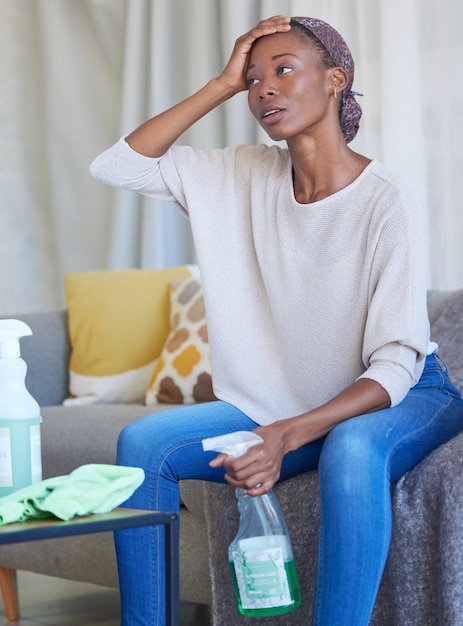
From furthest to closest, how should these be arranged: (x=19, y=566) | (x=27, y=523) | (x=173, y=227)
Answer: (x=173, y=227), (x=19, y=566), (x=27, y=523)

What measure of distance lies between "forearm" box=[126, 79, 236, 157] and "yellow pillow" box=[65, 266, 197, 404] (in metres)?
1.08

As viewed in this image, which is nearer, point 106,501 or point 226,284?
point 106,501

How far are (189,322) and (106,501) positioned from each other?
1.52 m

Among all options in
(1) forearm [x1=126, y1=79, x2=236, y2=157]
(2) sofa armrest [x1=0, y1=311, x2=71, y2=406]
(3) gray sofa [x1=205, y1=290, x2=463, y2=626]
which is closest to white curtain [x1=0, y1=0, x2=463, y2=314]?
(2) sofa armrest [x1=0, y1=311, x2=71, y2=406]

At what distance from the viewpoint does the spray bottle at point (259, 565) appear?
1229mm

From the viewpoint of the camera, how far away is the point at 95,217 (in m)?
4.17

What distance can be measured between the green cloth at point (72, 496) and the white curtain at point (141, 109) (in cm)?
172

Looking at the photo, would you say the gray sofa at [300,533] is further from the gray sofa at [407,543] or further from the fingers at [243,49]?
the fingers at [243,49]

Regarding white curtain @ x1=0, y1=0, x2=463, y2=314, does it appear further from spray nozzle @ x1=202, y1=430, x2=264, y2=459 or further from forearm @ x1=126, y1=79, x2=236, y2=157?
spray nozzle @ x1=202, y1=430, x2=264, y2=459

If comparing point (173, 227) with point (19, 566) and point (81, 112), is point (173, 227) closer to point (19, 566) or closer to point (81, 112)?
point (81, 112)

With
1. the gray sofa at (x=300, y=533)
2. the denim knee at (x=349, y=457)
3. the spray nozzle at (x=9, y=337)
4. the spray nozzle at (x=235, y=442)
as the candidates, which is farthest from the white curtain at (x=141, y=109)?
the spray nozzle at (x=9, y=337)

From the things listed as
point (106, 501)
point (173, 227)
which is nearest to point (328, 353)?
point (106, 501)

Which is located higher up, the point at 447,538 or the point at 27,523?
the point at 27,523

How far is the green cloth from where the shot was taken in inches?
41.7
